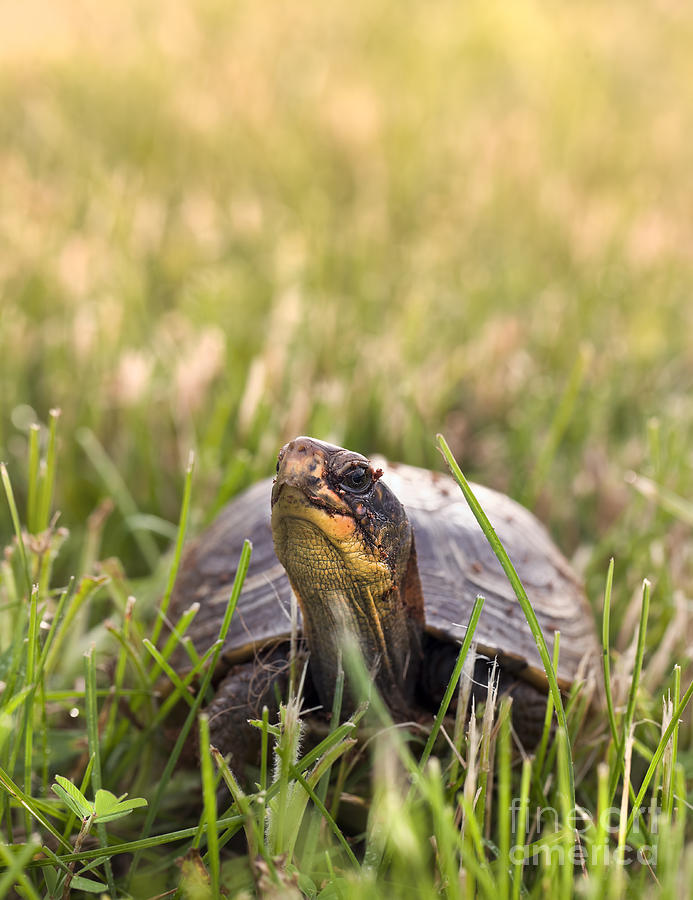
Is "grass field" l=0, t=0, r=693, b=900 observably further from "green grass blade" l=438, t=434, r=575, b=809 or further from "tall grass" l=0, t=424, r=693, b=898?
"green grass blade" l=438, t=434, r=575, b=809

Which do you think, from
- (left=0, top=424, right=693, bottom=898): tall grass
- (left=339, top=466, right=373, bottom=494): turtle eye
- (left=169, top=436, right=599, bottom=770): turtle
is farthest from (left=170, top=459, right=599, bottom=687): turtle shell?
(left=339, top=466, right=373, bottom=494): turtle eye

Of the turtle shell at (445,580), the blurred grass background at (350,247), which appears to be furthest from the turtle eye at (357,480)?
the blurred grass background at (350,247)

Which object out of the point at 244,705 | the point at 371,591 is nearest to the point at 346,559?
the point at 371,591

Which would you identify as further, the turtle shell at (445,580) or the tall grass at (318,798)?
the turtle shell at (445,580)

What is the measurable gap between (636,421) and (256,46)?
454 centimetres

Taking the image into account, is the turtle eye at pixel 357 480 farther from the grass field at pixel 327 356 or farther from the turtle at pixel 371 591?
the grass field at pixel 327 356

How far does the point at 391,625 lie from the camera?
134 centimetres

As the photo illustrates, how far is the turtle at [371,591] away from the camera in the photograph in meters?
1.18

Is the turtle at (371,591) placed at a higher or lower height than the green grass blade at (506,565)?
lower

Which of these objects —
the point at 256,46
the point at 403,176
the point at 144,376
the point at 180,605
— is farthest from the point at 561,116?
the point at 180,605

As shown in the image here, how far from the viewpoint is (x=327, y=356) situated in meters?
2.92

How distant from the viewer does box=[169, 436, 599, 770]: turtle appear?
118 cm

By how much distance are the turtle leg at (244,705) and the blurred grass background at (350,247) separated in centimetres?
64

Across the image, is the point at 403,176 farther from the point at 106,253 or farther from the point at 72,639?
the point at 72,639
